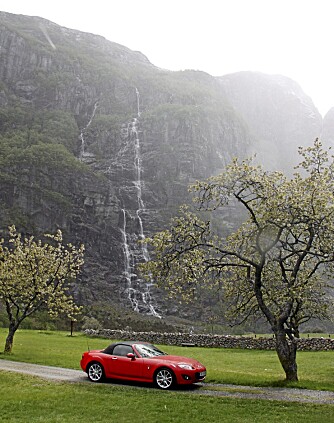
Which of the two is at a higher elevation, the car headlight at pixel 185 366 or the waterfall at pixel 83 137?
the waterfall at pixel 83 137

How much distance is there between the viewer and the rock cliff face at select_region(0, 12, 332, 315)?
93188mm

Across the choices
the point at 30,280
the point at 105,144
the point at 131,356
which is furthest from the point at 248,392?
the point at 105,144

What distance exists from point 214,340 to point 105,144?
88.7 meters

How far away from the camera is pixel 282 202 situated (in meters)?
18.5

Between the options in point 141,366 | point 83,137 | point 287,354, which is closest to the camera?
point 141,366

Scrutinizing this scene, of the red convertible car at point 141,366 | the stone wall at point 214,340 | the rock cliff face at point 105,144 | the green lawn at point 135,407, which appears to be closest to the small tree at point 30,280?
the red convertible car at point 141,366

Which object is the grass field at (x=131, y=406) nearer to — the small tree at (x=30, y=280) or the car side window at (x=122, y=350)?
the car side window at (x=122, y=350)

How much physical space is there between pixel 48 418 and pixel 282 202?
12.2m

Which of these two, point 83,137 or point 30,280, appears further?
point 83,137

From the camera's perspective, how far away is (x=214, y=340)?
4353cm

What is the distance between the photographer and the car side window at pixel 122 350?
17234 millimetres

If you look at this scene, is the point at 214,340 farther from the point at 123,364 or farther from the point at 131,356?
the point at 131,356

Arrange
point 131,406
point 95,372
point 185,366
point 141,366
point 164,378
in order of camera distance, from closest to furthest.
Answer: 1. point 131,406
2. point 164,378
3. point 185,366
4. point 141,366
5. point 95,372

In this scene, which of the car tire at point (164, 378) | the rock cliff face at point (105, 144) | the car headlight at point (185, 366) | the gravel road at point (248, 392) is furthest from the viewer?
the rock cliff face at point (105, 144)
